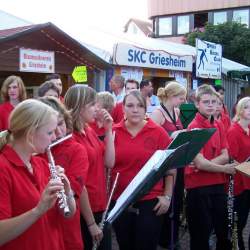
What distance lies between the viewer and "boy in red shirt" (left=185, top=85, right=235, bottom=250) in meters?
4.05

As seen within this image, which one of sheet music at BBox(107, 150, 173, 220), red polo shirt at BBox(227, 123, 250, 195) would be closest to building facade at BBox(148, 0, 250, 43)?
red polo shirt at BBox(227, 123, 250, 195)

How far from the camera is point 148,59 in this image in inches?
392

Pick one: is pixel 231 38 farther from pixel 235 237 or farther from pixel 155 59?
pixel 235 237

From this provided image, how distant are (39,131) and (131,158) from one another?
→ 4.90 ft

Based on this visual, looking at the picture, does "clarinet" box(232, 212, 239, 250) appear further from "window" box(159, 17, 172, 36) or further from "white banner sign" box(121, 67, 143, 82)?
"window" box(159, 17, 172, 36)

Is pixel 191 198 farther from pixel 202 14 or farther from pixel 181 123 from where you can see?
pixel 202 14

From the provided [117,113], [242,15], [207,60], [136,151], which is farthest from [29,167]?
[242,15]

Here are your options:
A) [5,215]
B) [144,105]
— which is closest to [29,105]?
[5,215]

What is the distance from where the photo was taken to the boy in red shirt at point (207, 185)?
4047mm

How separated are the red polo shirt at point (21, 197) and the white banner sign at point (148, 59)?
22.9 ft

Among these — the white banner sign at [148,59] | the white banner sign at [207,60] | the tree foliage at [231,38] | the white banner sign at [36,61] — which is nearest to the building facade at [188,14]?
the tree foliage at [231,38]

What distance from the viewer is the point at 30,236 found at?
214cm

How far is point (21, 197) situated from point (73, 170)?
23.9 inches

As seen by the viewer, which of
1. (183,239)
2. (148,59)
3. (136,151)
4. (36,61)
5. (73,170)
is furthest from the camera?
(148,59)
